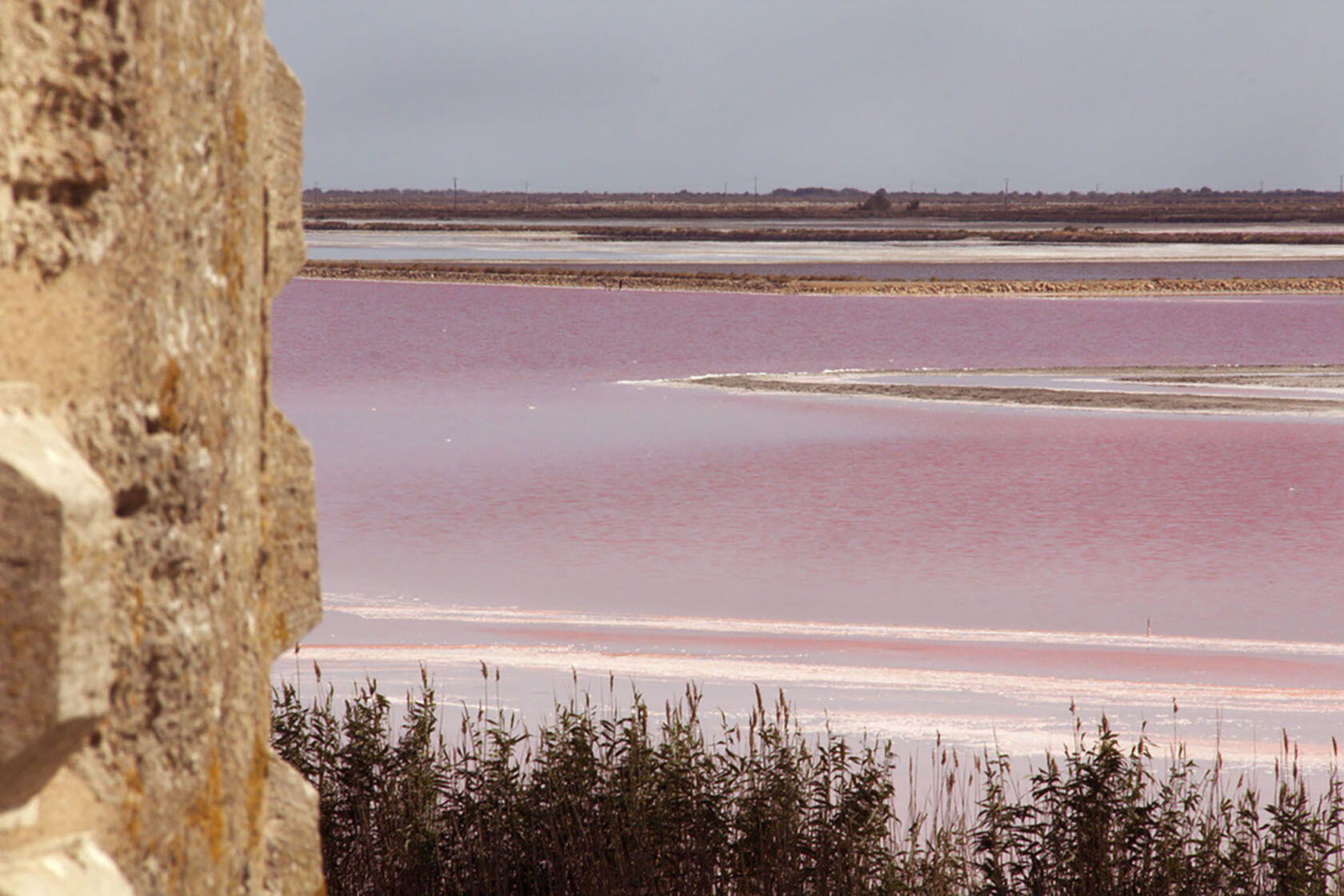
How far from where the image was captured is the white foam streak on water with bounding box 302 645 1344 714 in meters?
8.34

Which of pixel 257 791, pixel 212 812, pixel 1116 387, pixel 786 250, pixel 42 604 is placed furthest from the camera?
pixel 786 250

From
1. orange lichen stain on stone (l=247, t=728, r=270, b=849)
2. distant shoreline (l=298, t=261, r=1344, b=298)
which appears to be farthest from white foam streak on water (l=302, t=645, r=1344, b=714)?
distant shoreline (l=298, t=261, r=1344, b=298)

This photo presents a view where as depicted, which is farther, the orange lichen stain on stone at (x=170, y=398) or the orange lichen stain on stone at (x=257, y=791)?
the orange lichen stain on stone at (x=257, y=791)

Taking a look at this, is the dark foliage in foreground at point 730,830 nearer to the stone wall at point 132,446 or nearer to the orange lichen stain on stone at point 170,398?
the stone wall at point 132,446

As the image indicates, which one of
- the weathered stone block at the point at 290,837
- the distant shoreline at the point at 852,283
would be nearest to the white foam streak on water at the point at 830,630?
the weathered stone block at the point at 290,837

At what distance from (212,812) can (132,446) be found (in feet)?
1.22

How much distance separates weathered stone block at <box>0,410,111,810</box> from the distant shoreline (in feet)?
133

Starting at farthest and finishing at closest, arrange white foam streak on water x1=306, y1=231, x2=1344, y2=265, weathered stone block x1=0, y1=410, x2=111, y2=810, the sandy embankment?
1. white foam streak on water x1=306, y1=231, x2=1344, y2=265
2. the sandy embankment
3. weathered stone block x1=0, y1=410, x2=111, y2=810

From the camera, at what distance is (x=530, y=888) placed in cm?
539

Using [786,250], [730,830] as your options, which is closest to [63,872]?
[730,830]

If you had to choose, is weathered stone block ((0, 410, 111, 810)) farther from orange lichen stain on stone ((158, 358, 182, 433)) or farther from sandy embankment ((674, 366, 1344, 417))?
sandy embankment ((674, 366, 1344, 417))

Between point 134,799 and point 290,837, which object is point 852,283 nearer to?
point 290,837

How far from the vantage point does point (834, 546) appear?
12094 mm

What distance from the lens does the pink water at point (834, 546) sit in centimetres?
877
